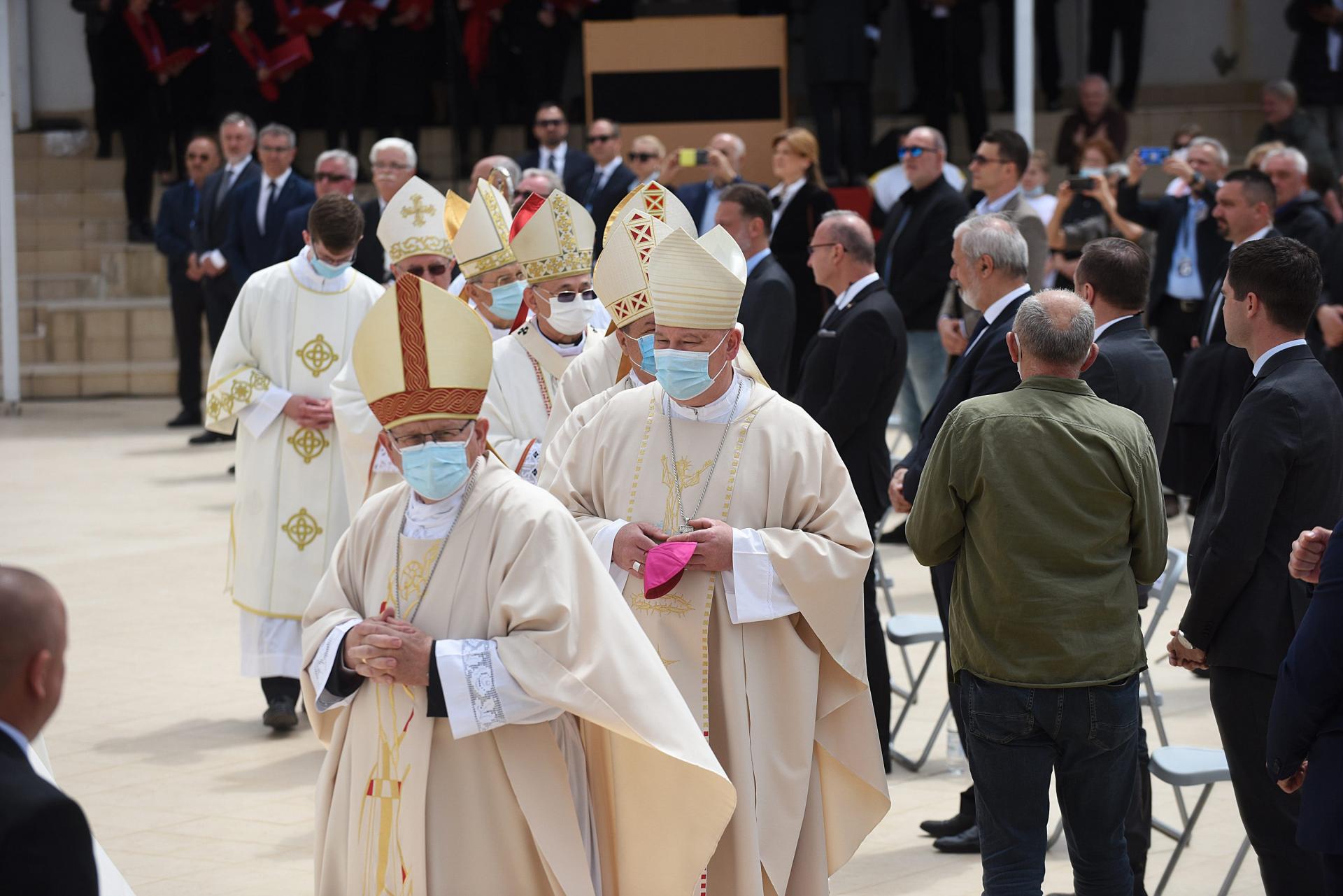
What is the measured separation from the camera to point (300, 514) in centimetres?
720

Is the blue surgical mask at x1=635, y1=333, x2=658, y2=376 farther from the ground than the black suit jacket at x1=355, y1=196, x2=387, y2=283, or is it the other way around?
the black suit jacket at x1=355, y1=196, x2=387, y2=283

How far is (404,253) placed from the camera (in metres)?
7.02

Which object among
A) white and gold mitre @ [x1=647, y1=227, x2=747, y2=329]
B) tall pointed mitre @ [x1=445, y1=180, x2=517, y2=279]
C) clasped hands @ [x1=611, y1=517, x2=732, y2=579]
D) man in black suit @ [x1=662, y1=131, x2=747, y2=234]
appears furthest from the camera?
man in black suit @ [x1=662, y1=131, x2=747, y2=234]

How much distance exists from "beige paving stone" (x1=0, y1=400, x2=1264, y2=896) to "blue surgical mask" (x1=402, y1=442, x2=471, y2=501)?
2.15 meters

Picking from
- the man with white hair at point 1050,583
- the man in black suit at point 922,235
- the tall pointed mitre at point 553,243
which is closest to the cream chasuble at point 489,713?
the man with white hair at point 1050,583

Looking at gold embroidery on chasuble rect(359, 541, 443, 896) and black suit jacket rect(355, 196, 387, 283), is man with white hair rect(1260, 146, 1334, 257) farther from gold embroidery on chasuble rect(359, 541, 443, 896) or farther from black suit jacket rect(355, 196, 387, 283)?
gold embroidery on chasuble rect(359, 541, 443, 896)

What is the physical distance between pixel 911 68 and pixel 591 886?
1745cm

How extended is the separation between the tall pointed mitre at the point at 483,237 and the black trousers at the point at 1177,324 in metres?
5.42

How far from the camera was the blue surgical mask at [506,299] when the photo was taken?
640 centimetres

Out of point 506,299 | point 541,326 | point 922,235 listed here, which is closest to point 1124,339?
point 541,326

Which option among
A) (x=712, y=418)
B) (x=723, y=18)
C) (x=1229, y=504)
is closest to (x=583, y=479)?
(x=712, y=418)

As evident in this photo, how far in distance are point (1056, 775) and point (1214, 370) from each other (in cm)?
468

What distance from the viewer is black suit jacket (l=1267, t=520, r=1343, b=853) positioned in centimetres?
320

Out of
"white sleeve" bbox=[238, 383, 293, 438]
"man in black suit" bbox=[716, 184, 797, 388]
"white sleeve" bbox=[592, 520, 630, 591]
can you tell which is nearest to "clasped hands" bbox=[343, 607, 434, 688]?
"white sleeve" bbox=[592, 520, 630, 591]
